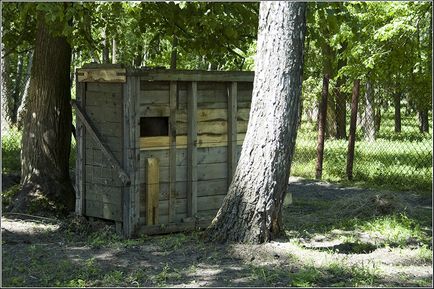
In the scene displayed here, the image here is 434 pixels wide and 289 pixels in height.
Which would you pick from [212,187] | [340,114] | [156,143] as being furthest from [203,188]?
[340,114]

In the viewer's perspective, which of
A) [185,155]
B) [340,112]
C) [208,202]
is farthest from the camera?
[340,112]

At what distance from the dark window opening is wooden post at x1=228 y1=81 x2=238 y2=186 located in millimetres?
966

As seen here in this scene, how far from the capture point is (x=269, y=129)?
22.7 ft

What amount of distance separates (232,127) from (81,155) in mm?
2098

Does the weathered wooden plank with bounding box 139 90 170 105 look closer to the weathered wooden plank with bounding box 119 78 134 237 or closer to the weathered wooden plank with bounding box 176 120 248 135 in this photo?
the weathered wooden plank with bounding box 119 78 134 237

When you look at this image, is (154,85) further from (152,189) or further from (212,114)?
(152,189)

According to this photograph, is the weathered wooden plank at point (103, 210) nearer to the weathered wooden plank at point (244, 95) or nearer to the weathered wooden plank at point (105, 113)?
the weathered wooden plank at point (105, 113)

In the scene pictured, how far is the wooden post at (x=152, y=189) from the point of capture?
849 cm

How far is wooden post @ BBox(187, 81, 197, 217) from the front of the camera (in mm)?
8805

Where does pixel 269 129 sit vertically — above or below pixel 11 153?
above

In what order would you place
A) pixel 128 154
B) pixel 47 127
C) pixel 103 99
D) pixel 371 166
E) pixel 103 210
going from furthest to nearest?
1. pixel 371 166
2. pixel 47 127
3. pixel 103 210
4. pixel 103 99
5. pixel 128 154

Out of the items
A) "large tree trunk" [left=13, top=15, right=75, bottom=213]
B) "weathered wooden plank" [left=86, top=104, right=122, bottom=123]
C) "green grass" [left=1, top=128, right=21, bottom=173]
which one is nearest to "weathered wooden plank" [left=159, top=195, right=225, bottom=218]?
"weathered wooden plank" [left=86, top=104, right=122, bottom=123]

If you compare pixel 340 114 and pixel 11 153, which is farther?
pixel 340 114

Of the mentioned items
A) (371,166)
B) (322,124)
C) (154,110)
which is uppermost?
(154,110)
